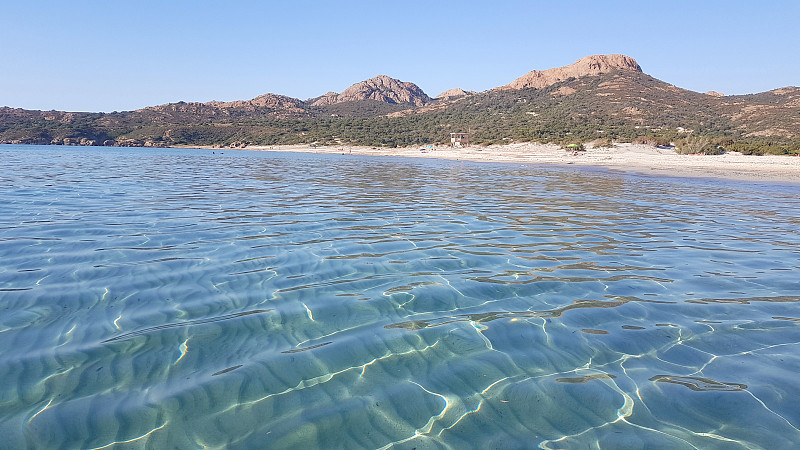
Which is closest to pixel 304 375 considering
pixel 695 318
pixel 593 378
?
pixel 593 378

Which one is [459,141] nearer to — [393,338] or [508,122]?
[508,122]

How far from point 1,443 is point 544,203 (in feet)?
37.5

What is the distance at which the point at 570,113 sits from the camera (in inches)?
2800

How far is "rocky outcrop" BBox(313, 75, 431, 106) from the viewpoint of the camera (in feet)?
534

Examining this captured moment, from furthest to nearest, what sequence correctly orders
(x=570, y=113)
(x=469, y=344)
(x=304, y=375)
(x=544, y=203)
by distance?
(x=570, y=113), (x=544, y=203), (x=469, y=344), (x=304, y=375)

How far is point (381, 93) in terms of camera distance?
166750mm

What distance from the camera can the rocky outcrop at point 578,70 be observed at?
357 ft

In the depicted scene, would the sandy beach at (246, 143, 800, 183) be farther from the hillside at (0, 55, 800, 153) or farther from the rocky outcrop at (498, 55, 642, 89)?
the rocky outcrop at (498, 55, 642, 89)

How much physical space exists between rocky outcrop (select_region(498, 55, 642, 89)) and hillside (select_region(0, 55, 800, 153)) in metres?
0.27

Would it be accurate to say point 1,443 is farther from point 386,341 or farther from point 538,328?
point 538,328

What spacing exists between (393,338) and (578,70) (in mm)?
123088

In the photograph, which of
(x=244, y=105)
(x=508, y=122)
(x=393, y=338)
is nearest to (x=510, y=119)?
(x=508, y=122)

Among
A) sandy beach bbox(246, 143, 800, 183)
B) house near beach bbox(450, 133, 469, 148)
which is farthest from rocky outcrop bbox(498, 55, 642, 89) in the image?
sandy beach bbox(246, 143, 800, 183)

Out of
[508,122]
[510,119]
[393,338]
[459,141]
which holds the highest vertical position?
[510,119]
